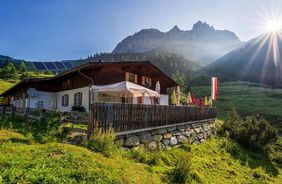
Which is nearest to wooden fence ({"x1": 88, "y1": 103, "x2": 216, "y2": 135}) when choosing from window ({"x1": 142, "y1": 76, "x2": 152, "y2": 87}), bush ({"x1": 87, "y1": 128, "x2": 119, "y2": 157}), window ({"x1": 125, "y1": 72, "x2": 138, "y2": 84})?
bush ({"x1": 87, "y1": 128, "x2": 119, "y2": 157})

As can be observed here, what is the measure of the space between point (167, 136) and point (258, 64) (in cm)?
13122

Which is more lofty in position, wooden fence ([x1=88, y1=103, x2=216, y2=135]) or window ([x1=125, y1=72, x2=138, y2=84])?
window ([x1=125, y1=72, x2=138, y2=84])

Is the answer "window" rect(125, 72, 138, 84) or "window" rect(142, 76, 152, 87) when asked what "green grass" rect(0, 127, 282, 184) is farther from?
"window" rect(142, 76, 152, 87)

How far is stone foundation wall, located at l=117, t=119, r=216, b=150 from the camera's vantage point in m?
10.6

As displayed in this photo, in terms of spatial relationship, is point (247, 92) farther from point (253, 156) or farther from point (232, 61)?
point (232, 61)

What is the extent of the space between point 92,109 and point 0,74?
60.2m

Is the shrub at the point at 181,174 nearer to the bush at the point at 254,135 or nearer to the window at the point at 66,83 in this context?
the bush at the point at 254,135

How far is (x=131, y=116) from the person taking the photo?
10922mm

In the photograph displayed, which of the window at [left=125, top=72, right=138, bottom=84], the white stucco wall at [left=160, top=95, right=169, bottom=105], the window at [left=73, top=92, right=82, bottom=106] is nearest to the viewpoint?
the window at [left=125, top=72, right=138, bottom=84]

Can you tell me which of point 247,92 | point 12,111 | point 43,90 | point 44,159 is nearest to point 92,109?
point 44,159

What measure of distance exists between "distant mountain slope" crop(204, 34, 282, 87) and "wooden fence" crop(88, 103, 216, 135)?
10062 centimetres

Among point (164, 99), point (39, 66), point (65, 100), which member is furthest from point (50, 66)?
point (164, 99)

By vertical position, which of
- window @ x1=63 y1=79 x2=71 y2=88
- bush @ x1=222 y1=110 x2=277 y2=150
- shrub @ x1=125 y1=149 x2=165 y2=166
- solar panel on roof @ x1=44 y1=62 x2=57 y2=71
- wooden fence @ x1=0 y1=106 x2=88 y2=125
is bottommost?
bush @ x1=222 y1=110 x2=277 y2=150

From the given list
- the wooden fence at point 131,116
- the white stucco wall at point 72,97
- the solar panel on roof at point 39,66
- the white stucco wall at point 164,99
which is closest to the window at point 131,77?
the white stucco wall at point 72,97
